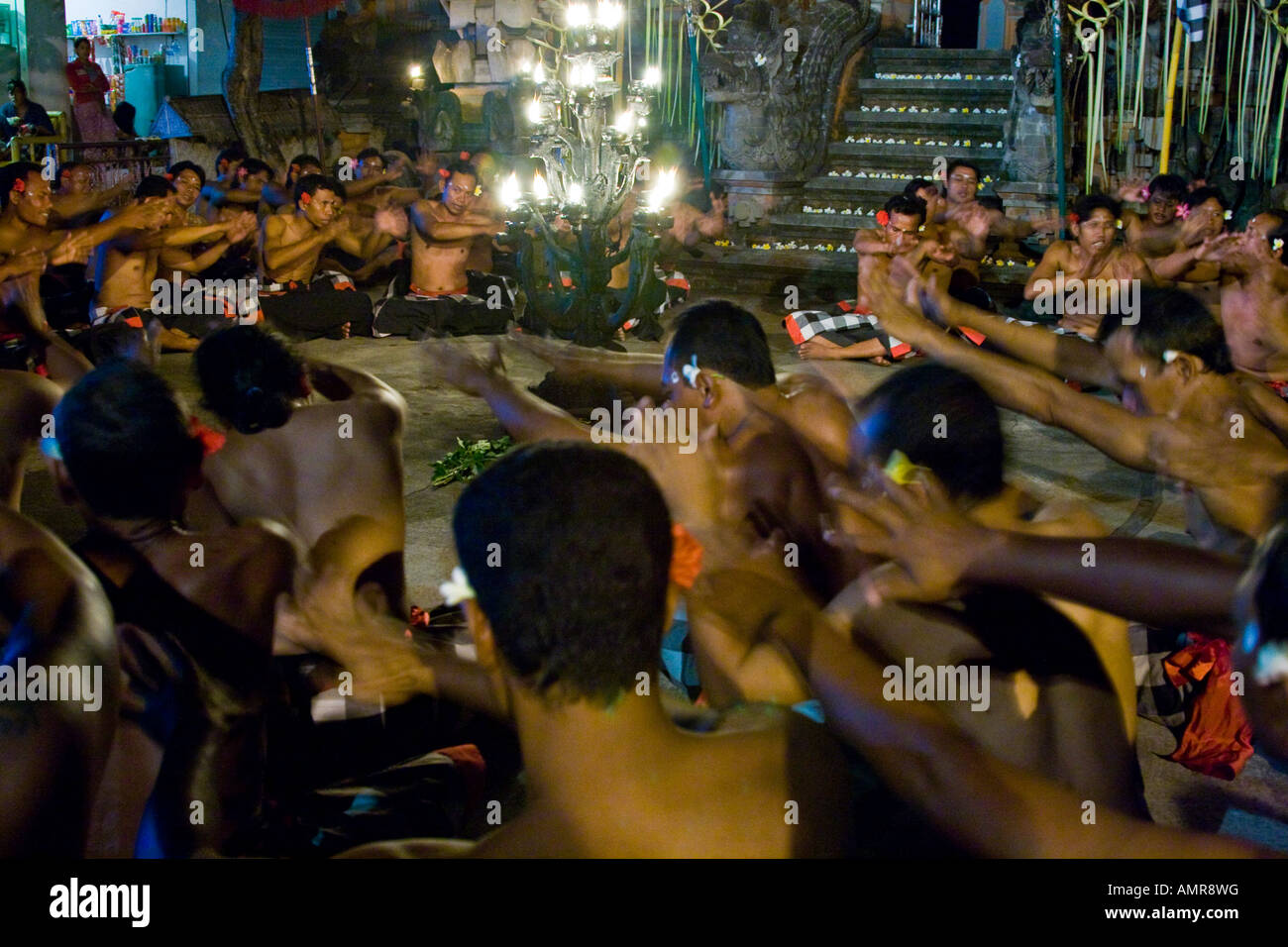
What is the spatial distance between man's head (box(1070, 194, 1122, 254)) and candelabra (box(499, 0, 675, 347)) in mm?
3171

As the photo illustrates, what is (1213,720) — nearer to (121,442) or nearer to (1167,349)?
(1167,349)

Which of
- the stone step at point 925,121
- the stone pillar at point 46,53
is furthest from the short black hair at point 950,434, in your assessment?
the stone pillar at point 46,53

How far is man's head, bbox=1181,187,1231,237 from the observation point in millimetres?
8039

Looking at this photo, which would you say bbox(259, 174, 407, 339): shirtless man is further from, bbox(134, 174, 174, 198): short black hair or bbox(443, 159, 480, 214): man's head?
bbox(443, 159, 480, 214): man's head

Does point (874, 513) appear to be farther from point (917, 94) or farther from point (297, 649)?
point (917, 94)

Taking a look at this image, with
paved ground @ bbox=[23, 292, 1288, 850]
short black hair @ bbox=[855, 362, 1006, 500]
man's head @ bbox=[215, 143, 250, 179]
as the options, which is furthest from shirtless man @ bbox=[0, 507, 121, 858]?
man's head @ bbox=[215, 143, 250, 179]

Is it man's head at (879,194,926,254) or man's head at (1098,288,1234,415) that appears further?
man's head at (879,194,926,254)

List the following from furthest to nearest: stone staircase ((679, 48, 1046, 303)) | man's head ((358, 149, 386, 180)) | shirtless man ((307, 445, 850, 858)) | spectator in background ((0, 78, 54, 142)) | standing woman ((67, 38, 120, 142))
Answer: standing woman ((67, 38, 120, 142)) → spectator in background ((0, 78, 54, 142)) → man's head ((358, 149, 386, 180)) → stone staircase ((679, 48, 1046, 303)) → shirtless man ((307, 445, 850, 858))

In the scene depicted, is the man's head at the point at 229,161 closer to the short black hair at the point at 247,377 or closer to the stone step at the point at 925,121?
the stone step at the point at 925,121

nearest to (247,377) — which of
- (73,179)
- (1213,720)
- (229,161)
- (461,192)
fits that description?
(1213,720)

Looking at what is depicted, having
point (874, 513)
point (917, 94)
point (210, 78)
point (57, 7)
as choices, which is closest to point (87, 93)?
point (57, 7)

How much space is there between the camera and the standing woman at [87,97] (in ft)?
54.7

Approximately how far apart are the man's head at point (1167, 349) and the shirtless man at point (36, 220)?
20.9 ft

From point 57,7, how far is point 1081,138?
45.4ft
